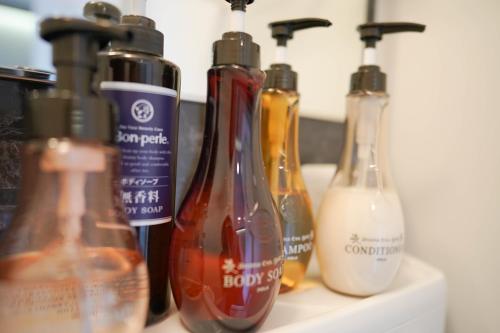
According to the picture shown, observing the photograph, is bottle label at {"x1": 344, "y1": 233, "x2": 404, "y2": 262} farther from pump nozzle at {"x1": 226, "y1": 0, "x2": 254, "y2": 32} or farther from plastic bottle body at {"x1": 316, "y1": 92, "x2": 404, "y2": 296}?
pump nozzle at {"x1": 226, "y1": 0, "x2": 254, "y2": 32}

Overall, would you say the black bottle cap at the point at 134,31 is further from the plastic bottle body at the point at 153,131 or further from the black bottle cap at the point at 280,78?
the black bottle cap at the point at 280,78

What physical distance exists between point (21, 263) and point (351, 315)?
8.6 inches

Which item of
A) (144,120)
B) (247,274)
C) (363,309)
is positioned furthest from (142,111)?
(363,309)

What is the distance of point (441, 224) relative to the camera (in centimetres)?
42

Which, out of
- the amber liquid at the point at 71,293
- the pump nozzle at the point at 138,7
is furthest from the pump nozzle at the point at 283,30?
the amber liquid at the point at 71,293

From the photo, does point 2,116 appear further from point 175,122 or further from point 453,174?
point 453,174

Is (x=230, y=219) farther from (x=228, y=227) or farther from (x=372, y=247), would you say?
(x=372, y=247)

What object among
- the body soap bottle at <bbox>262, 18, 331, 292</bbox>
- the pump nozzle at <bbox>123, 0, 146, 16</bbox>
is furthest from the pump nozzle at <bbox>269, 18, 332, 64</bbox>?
the pump nozzle at <bbox>123, 0, 146, 16</bbox>

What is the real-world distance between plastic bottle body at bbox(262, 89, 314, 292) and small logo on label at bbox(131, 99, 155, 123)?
0.38ft

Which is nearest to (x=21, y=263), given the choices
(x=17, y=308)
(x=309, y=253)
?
(x=17, y=308)

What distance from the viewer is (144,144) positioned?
224 millimetres

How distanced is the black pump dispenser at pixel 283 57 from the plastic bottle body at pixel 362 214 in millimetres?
65

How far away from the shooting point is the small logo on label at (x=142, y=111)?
0.72 ft

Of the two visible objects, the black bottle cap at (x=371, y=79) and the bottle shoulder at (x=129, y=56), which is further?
the black bottle cap at (x=371, y=79)
